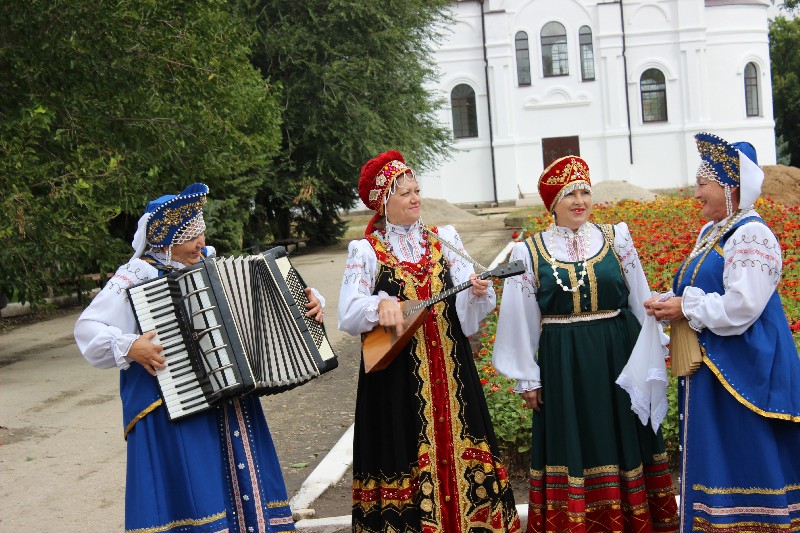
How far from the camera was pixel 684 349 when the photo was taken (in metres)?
4.65

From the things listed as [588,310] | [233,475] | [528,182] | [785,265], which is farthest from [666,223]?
[528,182]

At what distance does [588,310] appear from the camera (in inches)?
199

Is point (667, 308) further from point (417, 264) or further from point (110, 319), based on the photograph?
point (110, 319)

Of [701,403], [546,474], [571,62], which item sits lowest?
[546,474]

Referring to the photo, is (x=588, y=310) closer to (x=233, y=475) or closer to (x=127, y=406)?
(x=233, y=475)

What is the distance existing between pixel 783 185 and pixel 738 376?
2001 cm

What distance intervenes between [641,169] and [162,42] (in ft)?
116

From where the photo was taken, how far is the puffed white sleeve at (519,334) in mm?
5078

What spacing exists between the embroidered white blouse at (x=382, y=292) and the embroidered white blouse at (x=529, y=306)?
163 mm

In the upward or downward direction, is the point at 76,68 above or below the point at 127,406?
above

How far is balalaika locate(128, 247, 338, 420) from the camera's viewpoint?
442 centimetres

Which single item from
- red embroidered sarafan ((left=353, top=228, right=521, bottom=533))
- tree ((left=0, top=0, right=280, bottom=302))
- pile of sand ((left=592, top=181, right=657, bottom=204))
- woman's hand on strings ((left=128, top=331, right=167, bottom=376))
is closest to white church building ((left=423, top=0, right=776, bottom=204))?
pile of sand ((left=592, top=181, right=657, bottom=204))

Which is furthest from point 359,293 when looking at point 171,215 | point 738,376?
point 738,376

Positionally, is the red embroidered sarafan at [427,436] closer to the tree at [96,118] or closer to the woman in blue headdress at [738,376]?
the woman in blue headdress at [738,376]
